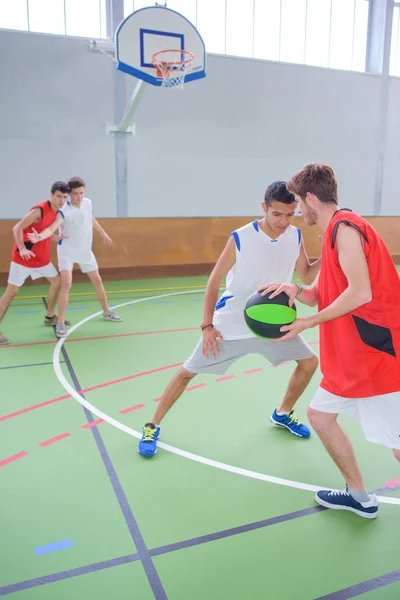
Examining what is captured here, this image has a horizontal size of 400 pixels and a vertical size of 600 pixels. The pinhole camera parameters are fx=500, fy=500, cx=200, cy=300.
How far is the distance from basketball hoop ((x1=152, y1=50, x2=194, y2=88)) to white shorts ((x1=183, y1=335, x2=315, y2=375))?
6.55 metres

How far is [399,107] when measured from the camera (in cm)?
1345

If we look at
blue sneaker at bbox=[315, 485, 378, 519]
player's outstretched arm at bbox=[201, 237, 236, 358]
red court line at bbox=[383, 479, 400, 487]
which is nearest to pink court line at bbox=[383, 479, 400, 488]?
red court line at bbox=[383, 479, 400, 487]

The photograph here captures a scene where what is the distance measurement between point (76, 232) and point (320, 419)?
486 centimetres

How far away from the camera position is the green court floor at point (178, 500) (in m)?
2.34

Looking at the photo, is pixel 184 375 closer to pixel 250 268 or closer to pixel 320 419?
pixel 250 268

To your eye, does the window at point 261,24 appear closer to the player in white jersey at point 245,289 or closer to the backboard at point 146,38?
the backboard at point 146,38

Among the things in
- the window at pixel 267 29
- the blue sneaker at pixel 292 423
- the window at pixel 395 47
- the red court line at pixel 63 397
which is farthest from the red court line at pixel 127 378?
the window at pixel 395 47

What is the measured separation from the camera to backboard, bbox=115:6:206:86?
8391mm

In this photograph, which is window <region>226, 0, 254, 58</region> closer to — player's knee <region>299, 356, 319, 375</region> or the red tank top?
the red tank top


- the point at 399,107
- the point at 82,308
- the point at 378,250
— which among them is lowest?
the point at 82,308

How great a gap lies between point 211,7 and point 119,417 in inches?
431

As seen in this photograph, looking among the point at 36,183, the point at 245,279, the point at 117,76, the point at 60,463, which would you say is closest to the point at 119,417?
the point at 60,463

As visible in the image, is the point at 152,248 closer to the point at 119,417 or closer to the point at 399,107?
the point at 119,417

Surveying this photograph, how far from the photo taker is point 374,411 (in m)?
2.45
